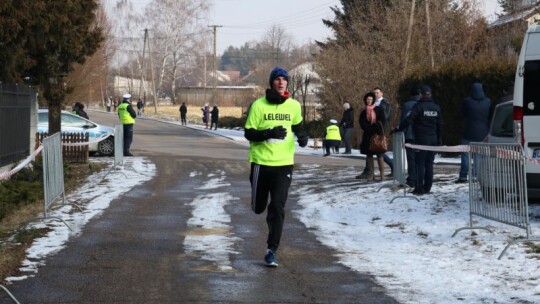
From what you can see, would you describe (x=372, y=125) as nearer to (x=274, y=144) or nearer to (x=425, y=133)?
(x=425, y=133)

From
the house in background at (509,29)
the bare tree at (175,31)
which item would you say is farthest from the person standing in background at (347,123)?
the bare tree at (175,31)

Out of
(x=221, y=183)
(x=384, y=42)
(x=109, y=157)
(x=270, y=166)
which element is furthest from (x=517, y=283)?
(x=384, y=42)

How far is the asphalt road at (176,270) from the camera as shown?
8131 mm

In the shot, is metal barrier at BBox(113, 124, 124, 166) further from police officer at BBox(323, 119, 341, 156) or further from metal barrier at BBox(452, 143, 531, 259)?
police officer at BBox(323, 119, 341, 156)

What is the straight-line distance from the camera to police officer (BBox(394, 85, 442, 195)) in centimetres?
1547

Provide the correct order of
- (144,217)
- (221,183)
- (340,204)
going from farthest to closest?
(221,183) → (340,204) → (144,217)

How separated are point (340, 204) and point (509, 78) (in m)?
15.5

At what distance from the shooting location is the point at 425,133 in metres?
15.6

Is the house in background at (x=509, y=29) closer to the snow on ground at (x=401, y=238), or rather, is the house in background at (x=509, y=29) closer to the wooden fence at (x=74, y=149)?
the wooden fence at (x=74, y=149)

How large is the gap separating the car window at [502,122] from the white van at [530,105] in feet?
8.01

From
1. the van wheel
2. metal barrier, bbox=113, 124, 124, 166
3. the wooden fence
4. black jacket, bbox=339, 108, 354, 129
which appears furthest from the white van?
black jacket, bbox=339, 108, 354, 129

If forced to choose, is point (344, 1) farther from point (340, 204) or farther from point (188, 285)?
point (188, 285)

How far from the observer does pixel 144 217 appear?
13.8 meters

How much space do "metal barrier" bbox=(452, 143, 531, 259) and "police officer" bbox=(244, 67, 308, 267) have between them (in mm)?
2402
